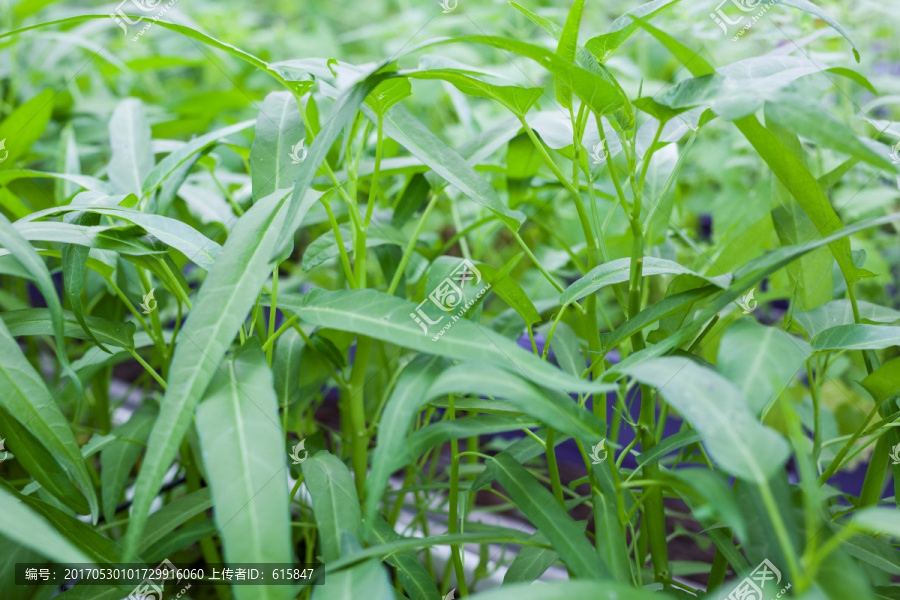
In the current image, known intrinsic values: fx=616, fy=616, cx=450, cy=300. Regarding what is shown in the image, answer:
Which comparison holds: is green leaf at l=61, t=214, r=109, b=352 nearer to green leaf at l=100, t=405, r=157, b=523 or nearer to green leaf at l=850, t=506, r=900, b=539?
green leaf at l=100, t=405, r=157, b=523

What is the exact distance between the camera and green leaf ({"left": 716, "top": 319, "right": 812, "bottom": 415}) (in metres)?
0.30

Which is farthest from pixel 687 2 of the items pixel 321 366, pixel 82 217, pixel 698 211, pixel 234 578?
pixel 234 578

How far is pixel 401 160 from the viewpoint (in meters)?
0.58

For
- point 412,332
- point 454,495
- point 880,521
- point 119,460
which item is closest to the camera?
point 880,521

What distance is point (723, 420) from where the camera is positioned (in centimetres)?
29

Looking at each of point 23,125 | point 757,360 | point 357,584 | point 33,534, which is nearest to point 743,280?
point 757,360

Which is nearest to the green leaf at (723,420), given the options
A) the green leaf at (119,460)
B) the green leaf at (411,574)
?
the green leaf at (411,574)

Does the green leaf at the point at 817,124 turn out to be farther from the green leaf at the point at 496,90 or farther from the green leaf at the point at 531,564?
the green leaf at the point at 531,564

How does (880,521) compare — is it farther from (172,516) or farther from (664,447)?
(172,516)

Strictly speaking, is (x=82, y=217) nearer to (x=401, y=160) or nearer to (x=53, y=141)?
(x=401, y=160)

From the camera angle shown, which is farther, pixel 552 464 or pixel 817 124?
pixel 552 464

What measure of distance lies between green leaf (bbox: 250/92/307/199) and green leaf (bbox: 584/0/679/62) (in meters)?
0.23

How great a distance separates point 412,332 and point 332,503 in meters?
0.12

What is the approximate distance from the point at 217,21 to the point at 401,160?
107 centimetres
